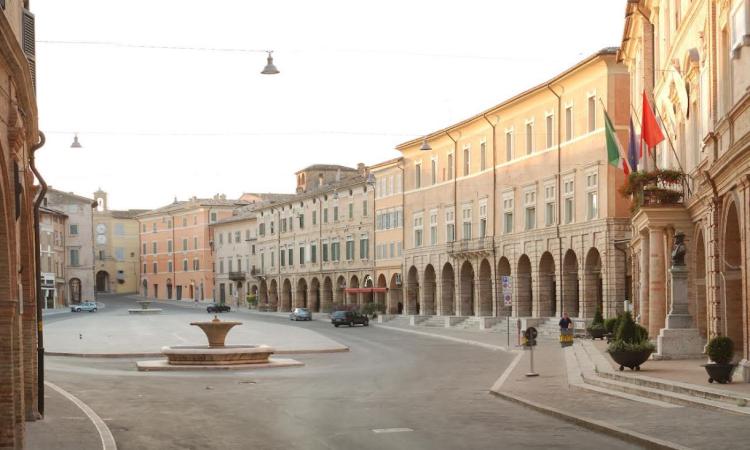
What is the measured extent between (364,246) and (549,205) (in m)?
35.7

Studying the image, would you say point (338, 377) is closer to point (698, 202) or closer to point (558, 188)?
point (698, 202)

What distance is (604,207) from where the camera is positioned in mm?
58062

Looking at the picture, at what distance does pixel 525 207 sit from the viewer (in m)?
68.5

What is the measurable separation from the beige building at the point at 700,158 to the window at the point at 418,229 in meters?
41.8

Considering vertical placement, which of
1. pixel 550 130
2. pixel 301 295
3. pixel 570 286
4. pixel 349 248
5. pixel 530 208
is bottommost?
pixel 301 295

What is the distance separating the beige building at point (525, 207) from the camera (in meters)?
58.1

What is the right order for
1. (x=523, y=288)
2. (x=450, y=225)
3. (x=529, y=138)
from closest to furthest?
(x=529, y=138), (x=523, y=288), (x=450, y=225)

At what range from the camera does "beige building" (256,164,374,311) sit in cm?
10012

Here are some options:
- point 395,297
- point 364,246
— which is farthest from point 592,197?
point 364,246

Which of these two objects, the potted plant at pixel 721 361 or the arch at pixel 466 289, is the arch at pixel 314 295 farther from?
the potted plant at pixel 721 361

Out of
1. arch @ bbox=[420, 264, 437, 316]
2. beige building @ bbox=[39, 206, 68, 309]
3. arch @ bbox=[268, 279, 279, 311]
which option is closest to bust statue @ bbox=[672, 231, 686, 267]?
arch @ bbox=[420, 264, 437, 316]

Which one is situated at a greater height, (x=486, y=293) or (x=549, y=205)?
(x=549, y=205)

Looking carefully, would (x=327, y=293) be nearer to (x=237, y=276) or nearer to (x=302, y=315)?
(x=302, y=315)

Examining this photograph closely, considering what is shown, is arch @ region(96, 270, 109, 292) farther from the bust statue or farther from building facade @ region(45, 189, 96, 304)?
the bust statue
